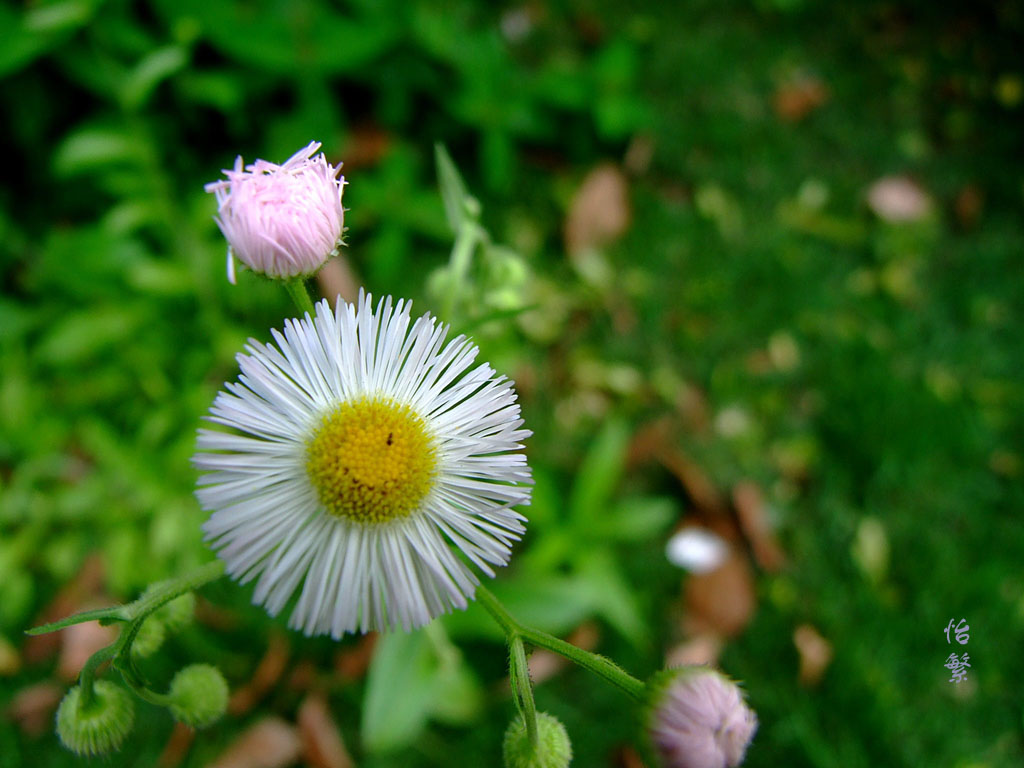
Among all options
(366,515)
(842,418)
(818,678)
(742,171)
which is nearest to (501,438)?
(366,515)

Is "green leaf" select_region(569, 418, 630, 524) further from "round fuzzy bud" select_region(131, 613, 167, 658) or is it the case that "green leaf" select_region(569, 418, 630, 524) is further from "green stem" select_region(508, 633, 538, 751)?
"round fuzzy bud" select_region(131, 613, 167, 658)

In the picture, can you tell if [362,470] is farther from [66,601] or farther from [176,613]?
[66,601]

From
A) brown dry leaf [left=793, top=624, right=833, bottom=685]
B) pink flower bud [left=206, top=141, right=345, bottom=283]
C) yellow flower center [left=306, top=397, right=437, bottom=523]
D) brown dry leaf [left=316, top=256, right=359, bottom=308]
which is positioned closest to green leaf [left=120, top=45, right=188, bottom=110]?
brown dry leaf [left=316, top=256, right=359, bottom=308]

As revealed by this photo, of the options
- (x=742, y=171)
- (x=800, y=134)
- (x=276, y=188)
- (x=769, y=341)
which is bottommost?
(x=276, y=188)

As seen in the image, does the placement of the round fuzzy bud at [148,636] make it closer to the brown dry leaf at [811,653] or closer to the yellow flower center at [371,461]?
the yellow flower center at [371,461]

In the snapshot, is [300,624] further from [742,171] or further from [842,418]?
[742,171]

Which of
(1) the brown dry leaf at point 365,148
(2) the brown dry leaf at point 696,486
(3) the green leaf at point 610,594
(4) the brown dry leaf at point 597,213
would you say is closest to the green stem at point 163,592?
(3) the green leaf at point 610,594
